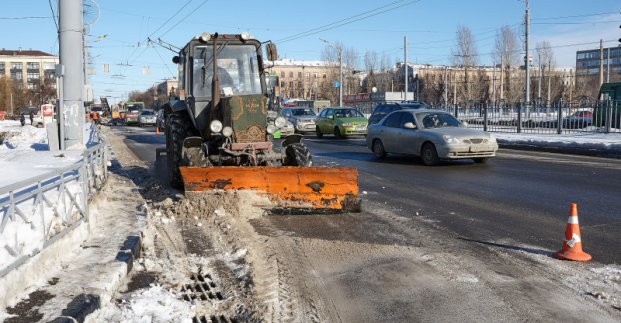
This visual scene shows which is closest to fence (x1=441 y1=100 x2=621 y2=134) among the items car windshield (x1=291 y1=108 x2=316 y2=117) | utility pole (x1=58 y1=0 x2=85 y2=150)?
car windshield (x1=291 y1=108 x2=316 y2=117)

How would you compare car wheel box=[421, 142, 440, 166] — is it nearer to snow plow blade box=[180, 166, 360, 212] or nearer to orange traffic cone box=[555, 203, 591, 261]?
snow plow blade box=[180, 166, 360, 212]

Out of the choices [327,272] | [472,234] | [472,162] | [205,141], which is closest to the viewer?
[327,272]

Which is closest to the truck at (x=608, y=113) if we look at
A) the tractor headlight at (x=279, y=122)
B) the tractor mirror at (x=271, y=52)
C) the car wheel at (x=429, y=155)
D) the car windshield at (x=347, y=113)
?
the car windshield at (x=347, y=113)

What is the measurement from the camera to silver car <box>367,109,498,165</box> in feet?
48.3

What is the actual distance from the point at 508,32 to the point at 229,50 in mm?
59250

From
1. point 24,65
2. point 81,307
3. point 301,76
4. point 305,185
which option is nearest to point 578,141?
point 305,185

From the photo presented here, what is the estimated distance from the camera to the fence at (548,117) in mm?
23906

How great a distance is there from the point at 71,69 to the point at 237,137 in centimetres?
794

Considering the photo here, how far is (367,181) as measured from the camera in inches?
490

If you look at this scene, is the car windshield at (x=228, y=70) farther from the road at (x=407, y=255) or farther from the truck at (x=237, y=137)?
the road at (x=407, y=255)

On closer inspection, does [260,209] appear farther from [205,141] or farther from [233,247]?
[205,141]

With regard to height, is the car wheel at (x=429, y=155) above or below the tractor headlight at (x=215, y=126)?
below

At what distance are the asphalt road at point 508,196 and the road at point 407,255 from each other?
33 mm

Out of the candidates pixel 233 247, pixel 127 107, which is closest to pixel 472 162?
pixel 233 247
